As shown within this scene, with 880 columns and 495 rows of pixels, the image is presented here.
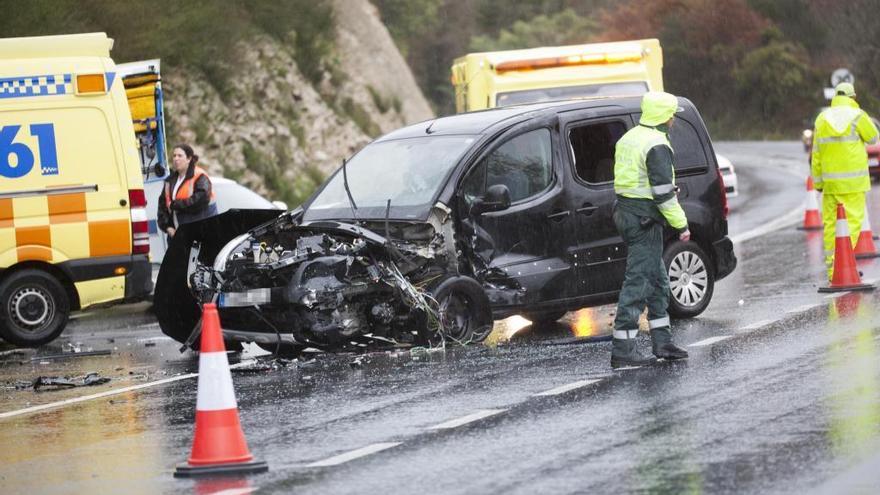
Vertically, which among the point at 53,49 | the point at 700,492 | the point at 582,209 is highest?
→ the point at 53,49

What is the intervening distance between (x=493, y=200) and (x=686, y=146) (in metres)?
2.27

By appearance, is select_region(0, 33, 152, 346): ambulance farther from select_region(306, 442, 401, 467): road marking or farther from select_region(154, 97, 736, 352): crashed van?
select_region(306, 442, 401, 467): road marking

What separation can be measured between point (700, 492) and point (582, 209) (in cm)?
610

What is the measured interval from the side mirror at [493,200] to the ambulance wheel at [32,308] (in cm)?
405

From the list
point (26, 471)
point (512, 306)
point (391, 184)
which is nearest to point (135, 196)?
point (391, 184)

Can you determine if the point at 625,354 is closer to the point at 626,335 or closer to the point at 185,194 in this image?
the point at 626,335

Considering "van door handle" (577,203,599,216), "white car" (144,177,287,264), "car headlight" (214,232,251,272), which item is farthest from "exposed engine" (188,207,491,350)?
"white car" (144,177,287,264)

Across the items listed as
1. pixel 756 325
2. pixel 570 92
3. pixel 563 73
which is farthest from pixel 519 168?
pixel 563 73

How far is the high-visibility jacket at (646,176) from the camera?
10609mm

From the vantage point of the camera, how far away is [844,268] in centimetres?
1423

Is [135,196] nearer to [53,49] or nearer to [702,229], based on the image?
[53,49]

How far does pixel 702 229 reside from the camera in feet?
43.9

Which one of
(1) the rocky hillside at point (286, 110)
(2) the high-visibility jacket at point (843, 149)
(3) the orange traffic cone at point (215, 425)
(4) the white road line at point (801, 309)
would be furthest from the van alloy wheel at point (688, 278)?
(1) the rocky hillside at point (286, 110)

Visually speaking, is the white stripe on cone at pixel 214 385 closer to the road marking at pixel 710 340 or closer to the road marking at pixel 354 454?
the road marking at pixel 354 454
